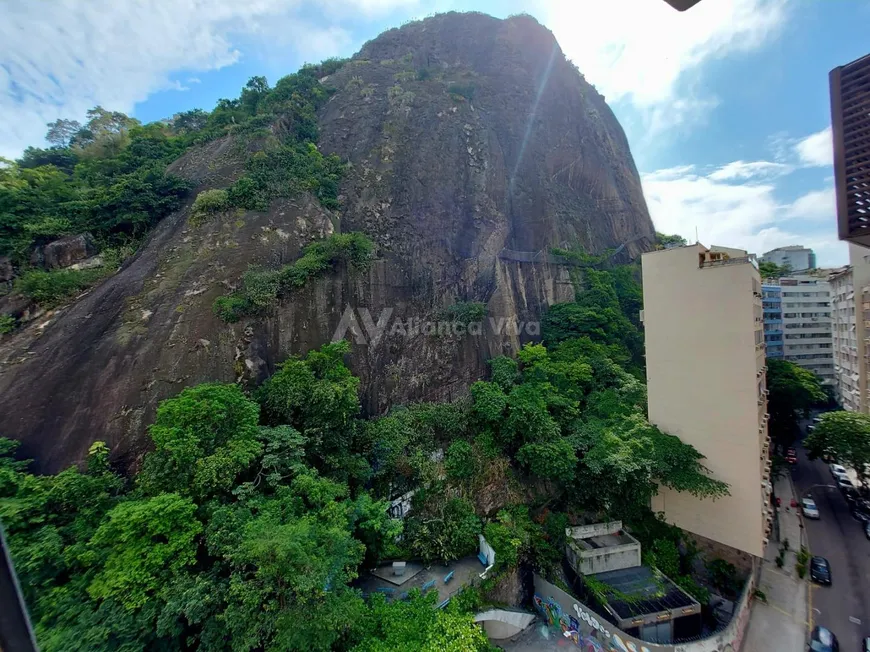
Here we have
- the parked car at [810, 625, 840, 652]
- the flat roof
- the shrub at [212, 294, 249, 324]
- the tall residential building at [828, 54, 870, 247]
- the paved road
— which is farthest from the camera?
the shrub at [212, 294, 249, 324]

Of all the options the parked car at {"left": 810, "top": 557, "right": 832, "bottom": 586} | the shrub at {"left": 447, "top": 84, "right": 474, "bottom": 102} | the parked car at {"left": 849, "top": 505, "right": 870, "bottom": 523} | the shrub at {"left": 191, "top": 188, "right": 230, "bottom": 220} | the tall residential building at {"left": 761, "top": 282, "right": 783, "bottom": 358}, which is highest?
the shrub at {"left": 447, "top": 84, "right": 474, "bottom": 102}

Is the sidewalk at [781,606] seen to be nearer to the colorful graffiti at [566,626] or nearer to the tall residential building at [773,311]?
the colorful graffiti at [566,626]

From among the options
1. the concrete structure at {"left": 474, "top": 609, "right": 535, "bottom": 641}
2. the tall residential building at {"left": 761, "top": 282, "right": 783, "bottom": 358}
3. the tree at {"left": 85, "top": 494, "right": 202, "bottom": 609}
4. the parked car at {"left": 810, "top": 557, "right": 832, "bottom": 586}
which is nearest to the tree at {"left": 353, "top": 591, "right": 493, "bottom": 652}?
the concrete structure at {"left": 474, "top": 609, "right": 535, "bottom": 641}

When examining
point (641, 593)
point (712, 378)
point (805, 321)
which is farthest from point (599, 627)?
point (805, 321)

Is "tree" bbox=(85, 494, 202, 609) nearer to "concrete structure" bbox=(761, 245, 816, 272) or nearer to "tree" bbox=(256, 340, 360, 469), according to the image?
"tree" bbox=(256, 340, 360, 469)

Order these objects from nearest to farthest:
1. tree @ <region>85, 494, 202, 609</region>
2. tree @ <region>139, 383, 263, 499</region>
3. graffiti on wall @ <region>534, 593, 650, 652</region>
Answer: tree @ <region>85, 494, 202, 609</region> < tree @ <region>139, 383, 263, 499</region> < graffiti on wall @ <region>534, 593, 650, 652</region>

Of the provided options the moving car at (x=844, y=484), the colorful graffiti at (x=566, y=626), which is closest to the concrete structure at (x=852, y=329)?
the moving car at (x=844, y=484)

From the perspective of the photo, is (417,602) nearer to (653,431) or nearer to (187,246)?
→ (653,431)
